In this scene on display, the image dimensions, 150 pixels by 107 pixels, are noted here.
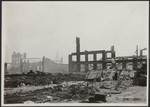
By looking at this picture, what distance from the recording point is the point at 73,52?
23.1 ft

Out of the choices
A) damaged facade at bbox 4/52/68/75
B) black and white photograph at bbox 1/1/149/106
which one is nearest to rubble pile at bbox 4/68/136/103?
black and white photograph at bbox 1/1/149/106

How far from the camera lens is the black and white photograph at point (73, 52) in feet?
22.1

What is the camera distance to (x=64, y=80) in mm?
7066

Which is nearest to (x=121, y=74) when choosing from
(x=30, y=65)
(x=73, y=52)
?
(x=73, y=52)

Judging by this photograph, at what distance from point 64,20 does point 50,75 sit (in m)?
1.55

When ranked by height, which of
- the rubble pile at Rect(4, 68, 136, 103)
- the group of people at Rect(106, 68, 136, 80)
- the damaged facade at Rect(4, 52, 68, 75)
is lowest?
the rubble pile at Rect(4, 68, 136, 103)

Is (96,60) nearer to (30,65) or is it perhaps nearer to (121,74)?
(121,74)

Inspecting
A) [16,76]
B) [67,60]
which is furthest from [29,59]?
[67,60]

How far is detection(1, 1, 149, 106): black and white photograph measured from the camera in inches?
266

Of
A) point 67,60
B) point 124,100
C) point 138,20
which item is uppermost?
point 138,20

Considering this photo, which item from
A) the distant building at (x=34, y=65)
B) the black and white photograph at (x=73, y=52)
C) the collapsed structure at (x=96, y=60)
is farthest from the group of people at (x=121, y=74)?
the distant building at (x=34, y=65)

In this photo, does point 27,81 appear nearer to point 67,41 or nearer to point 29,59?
point 29,59

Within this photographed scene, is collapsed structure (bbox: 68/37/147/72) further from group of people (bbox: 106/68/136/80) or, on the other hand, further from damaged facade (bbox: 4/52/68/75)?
damaged facade (bbox: 4/52/68/75)

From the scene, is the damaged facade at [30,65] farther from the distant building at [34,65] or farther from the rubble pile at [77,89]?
the rubble pile at [77,89]
